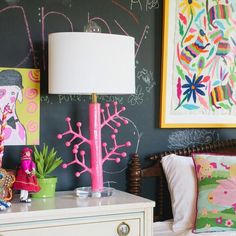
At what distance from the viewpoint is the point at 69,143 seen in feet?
7.22

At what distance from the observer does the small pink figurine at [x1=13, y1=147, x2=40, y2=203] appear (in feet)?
A: 6.40

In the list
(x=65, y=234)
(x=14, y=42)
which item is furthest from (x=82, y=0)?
(x=65, y=234)

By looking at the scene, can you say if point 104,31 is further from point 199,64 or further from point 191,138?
point 191,138

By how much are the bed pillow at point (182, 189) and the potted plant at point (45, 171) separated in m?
0.59

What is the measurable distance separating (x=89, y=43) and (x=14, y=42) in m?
0.43

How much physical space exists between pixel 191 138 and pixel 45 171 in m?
0.92

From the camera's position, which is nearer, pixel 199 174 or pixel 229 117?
pixel 199 174

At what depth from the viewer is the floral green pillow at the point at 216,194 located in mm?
2162

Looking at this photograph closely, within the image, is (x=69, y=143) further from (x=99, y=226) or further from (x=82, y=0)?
(x=82, y=0)

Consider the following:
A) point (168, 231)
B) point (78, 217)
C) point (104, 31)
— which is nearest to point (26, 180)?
point (78, 217)

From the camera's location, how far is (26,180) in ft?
6.44

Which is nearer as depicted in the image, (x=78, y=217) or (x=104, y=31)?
(x=78, y=217)

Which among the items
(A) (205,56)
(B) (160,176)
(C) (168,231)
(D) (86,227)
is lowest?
(C) (168,231)

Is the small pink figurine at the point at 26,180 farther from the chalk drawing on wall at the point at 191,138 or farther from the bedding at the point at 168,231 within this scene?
the chalk drawing on wall at the point at 191,138
